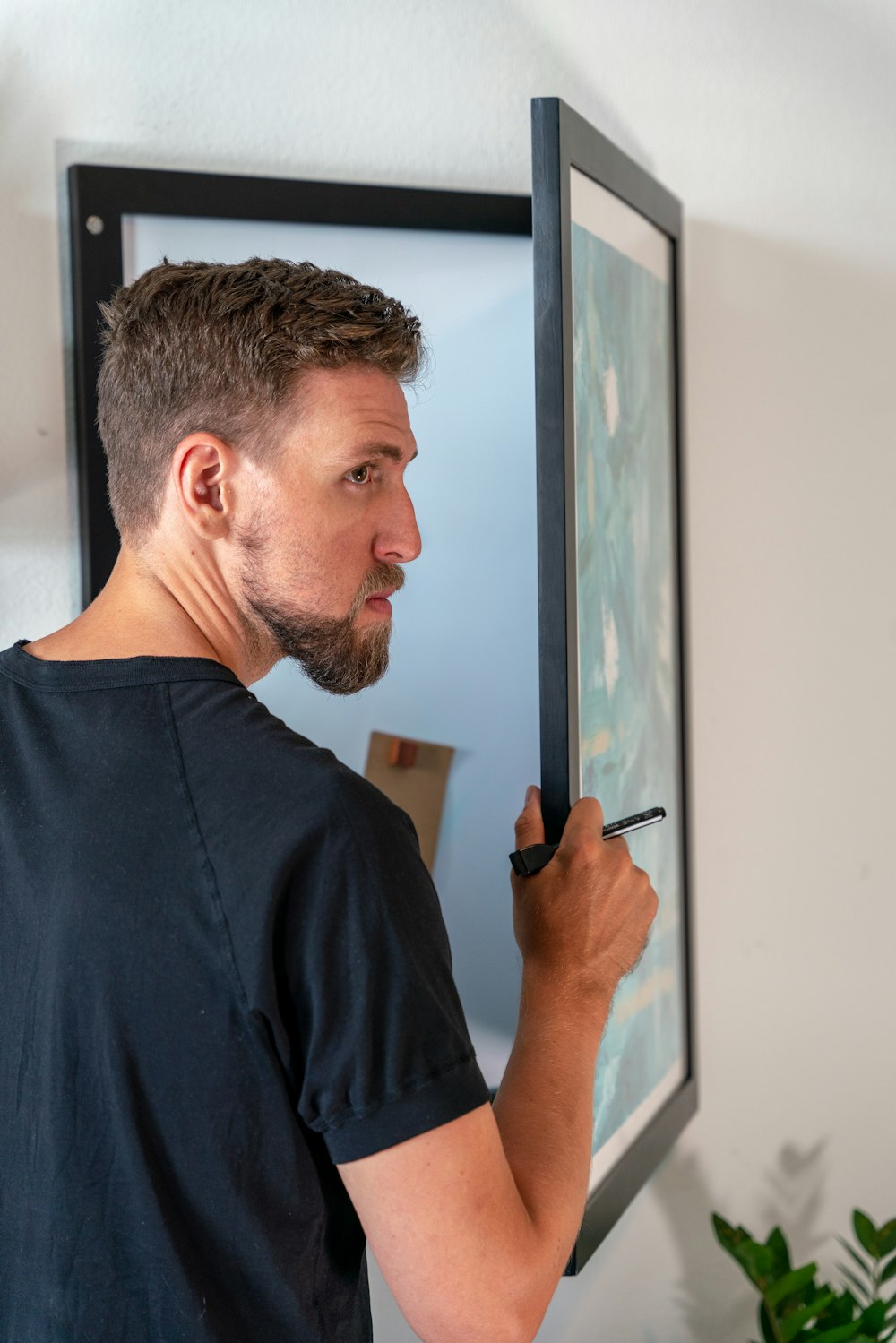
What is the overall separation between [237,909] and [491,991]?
800 mm

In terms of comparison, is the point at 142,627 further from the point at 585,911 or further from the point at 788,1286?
the point at 788,1286

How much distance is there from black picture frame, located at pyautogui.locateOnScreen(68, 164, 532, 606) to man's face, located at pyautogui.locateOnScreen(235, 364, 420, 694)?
43cm

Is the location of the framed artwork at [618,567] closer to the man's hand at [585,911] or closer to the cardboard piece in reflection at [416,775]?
the man's hand at [585,911]

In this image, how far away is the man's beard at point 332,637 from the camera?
842mm

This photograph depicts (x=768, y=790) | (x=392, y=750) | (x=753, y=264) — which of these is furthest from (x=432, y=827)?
(x=753, y=264)

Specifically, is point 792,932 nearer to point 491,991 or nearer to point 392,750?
point 491,991

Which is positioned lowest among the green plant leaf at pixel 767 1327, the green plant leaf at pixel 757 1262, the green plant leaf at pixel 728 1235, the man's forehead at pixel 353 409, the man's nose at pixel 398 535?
the green plant leaf at pixel 767 1327

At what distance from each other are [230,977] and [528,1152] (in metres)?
0.27

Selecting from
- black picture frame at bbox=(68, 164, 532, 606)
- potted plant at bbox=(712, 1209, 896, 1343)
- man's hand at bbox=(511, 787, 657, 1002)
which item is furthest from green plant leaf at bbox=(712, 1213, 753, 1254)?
black picture frame at bbox=(68, 164, 532, 606)

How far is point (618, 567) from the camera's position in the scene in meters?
1.21

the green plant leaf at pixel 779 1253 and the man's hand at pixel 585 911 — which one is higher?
the man's hand at pixel 585 911

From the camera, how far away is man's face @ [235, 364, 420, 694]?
819mm

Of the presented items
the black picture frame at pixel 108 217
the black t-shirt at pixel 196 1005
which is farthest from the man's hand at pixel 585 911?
the black picture frame at pixel 108 217

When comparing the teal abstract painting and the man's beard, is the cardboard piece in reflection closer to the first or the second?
the teal abstract painting
